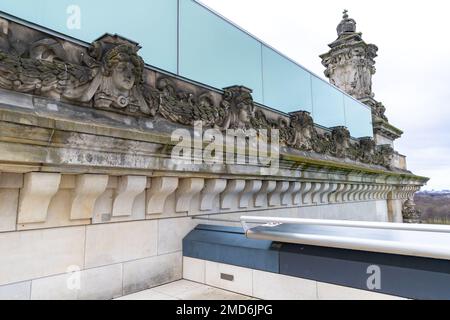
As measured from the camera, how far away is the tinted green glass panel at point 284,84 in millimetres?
6840

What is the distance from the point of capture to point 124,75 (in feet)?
11.0

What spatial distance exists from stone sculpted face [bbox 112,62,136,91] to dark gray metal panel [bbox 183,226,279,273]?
2116 mm

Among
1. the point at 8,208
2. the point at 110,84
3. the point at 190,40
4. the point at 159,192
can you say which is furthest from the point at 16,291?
the point at 190,40

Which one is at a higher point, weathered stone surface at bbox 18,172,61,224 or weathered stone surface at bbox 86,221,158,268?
weathered stone surface at bbox 18,172,61,224

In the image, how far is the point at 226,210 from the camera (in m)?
4.78

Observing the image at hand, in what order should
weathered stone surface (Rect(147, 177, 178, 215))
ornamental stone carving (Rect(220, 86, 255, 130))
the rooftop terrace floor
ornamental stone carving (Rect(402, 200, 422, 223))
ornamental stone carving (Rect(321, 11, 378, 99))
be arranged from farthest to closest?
ornamental stone carving (Rect(321, 11, 378, 99)) → ornamental stone carving (Rect(402, 200, 422, 223)) → ornamental stone carving (Rect(220, 86, 255, 130)) → weathered stone surface (Rect(147, 177, 178, 215)) → the rooftop terrace floor

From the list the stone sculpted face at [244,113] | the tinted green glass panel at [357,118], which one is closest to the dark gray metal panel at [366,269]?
the stone sculpted face at [244,113]

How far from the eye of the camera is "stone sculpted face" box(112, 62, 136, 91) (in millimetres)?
3307

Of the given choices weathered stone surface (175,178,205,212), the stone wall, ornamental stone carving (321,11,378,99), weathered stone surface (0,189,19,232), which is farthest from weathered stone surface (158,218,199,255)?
ornamental stone carving (321,11,378,99)

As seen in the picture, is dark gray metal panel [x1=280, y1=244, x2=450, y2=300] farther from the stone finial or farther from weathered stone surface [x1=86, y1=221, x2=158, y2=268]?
the stone finial

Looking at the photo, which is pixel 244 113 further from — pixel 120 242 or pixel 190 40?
pixel 120 242

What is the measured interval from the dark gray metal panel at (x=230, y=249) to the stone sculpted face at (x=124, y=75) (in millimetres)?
2116
